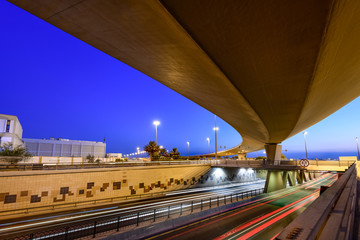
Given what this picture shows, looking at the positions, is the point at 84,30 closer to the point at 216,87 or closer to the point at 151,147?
the point at 216,87

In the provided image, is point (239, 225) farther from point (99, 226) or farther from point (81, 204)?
point (81, 204)

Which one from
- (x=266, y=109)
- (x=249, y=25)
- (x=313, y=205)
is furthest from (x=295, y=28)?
(x=266, y=109)

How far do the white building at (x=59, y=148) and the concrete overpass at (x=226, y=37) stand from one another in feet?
216

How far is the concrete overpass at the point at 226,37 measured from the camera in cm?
607

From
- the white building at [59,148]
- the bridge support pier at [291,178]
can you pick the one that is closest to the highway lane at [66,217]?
the bridge support pier at [291,178]

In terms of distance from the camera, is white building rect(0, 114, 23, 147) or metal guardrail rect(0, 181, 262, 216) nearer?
metal guardrail rect(0, 181, 262, 216)

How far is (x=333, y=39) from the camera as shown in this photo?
25.0ft

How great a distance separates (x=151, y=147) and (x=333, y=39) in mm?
43332

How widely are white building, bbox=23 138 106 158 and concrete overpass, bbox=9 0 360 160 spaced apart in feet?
216

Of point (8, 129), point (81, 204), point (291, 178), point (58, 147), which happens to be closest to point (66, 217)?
point (81, 204)

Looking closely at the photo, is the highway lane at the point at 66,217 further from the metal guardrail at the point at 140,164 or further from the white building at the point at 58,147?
the white building at the point at 58,147

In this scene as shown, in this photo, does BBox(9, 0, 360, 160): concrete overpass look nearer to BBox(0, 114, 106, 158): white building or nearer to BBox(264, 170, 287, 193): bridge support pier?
BBox(264, 170, 287, 193): bridge support pier

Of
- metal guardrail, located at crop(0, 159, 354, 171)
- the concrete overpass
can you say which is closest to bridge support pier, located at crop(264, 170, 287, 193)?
metal guardrail, located at crop(0, 159, 354, 171)

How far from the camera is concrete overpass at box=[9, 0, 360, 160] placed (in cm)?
607
